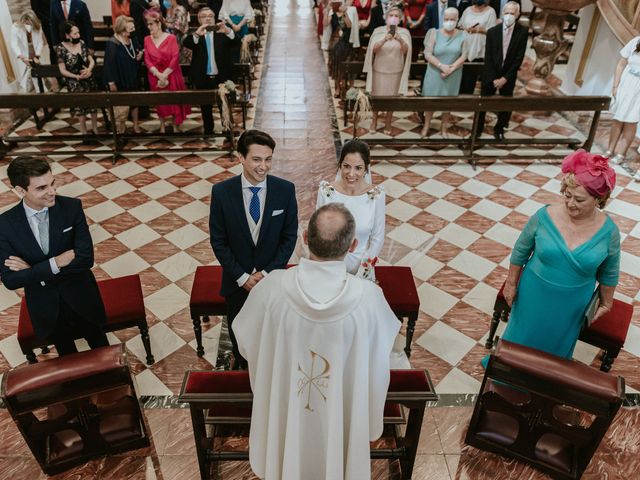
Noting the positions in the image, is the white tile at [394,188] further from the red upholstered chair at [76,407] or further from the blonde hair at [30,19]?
the blonde hair at [30,19]

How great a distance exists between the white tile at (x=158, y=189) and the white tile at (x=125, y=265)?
4.06 feet

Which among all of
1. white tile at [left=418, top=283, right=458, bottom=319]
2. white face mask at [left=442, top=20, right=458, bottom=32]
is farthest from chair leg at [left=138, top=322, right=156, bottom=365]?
white face mask at [left=442, top=20, right=458, bottom=32]

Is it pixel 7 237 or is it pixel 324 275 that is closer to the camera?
pixel 324 275

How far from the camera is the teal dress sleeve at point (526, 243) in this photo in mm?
3125

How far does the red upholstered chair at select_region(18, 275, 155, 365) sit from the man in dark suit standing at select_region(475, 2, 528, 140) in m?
5.46

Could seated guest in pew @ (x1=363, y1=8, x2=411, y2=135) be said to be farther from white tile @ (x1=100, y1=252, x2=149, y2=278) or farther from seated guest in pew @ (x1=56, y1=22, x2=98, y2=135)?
white tile @ (x1=100, y1=252, x2=149, y2=278)

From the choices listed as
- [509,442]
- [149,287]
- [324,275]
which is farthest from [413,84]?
[324,275]

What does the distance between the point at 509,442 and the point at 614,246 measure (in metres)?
1.29

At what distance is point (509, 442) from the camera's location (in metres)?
3.02

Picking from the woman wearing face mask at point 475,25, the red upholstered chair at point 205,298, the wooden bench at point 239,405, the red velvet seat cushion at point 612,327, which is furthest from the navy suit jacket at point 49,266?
the woman wearing face mask at point 475,25

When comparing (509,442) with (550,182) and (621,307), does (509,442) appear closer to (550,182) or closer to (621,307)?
(621,307)

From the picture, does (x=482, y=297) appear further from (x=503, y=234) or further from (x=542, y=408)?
(x=542, y=408)

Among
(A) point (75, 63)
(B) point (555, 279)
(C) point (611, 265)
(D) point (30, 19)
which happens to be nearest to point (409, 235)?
(B) point (555, 279)

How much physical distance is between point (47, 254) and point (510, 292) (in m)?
2.88
